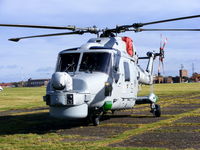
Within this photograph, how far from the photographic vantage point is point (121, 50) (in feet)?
48.8

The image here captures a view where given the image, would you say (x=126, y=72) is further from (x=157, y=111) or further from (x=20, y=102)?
(x=20, y=102)

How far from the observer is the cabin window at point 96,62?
1270cm

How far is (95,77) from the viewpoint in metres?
12.1

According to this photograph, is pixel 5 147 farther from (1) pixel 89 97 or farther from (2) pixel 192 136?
(2) pixel 192 136

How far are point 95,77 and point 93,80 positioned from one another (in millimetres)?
246

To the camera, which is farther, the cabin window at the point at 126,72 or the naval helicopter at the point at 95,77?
the cabin window at the point at 126,72

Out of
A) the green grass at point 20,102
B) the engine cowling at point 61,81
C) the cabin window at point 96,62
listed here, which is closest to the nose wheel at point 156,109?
the cabin window at point 96,62

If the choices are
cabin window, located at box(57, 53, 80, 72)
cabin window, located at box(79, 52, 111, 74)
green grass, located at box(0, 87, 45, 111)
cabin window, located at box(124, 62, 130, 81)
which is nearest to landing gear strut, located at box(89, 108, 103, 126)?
cabin window, located at box(79, 52, 111, 74)

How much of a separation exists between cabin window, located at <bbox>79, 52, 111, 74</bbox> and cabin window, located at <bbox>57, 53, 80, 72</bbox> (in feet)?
0.95

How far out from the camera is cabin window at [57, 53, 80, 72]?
12.8 metres

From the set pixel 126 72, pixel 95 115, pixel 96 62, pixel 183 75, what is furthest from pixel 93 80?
pixel 183 75

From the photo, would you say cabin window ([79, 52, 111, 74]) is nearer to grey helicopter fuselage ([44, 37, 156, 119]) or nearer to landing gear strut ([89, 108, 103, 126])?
grey helicopter fuselage ([44, 37, 156, 119])

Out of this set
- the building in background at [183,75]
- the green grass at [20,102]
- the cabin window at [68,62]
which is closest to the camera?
the cabin window at [68,62]

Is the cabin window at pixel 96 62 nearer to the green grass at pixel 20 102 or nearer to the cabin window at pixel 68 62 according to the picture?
the cabin window at pixel 68 62
